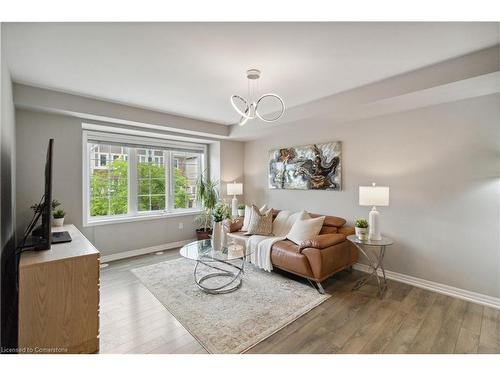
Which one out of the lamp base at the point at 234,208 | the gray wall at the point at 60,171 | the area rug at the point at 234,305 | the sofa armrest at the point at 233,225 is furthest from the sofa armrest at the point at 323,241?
the gray wall at the point at 60,171

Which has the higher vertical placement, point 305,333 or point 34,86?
point 34,86

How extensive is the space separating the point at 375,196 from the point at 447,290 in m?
1.37

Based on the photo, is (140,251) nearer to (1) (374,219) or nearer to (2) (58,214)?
(2) (58,214)

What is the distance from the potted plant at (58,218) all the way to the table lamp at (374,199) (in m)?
3.91

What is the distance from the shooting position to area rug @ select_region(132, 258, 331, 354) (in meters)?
1.93

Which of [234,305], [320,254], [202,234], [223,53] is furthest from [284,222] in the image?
[223,53]

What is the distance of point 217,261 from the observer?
2.63 meters

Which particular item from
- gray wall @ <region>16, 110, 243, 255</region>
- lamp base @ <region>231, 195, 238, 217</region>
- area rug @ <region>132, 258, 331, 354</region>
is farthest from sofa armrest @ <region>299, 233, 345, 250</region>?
gray wall @ <region>16, 110, 243, 255</region>

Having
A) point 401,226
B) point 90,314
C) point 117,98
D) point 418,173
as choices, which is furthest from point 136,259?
point 418,173

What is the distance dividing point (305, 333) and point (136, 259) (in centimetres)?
310
